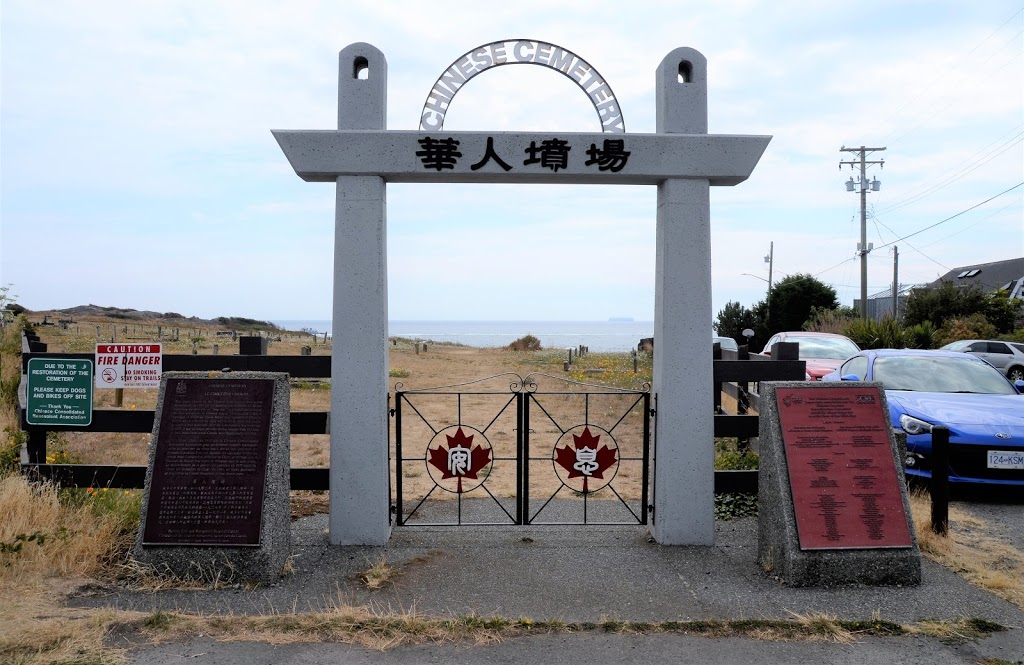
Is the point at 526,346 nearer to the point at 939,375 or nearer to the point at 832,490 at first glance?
the point at 939,375

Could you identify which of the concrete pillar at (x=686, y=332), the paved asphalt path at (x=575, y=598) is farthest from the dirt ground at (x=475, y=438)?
the paved asphalt path at (x=575, y=598)

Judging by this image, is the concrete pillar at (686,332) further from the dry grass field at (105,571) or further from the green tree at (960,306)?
the green tree at (960,306)

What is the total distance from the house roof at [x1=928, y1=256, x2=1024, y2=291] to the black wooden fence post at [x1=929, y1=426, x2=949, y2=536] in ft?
159

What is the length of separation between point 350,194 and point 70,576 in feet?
11.5

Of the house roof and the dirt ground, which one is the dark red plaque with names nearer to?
the dirt ground

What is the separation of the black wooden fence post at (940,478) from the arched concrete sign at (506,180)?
6.00 ft

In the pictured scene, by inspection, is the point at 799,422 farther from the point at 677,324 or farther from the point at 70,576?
the point at 70,576

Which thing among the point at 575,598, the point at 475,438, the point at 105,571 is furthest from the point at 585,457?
the point at 475,438

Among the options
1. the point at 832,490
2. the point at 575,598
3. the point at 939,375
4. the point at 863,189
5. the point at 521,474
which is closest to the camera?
the point at 575,598

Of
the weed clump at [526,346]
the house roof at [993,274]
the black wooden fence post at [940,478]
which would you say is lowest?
the black wooden fence post at [940,478]

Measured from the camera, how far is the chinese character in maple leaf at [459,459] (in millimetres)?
6336

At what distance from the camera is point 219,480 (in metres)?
5.33

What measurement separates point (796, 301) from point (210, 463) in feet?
154

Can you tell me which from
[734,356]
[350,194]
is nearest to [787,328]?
[734,356]
